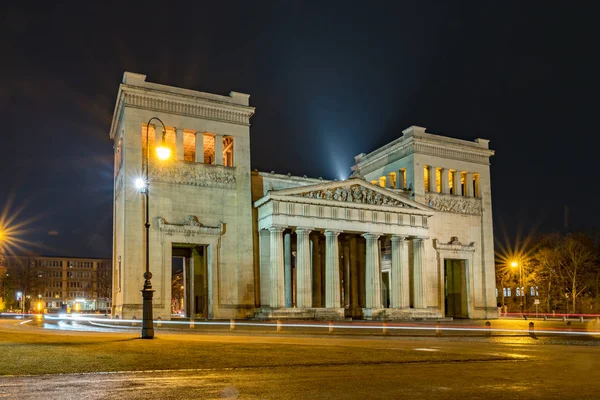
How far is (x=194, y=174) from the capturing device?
5550 centimetres

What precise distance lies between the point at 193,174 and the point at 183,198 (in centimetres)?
247

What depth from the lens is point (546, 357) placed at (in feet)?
68.2

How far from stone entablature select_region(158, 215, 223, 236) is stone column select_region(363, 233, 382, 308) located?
48.7ft

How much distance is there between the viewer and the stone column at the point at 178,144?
181ft

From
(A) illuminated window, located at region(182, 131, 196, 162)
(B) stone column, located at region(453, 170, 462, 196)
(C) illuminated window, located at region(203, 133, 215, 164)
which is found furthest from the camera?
(B) stone column, located at region(453, 170, 462, 196)

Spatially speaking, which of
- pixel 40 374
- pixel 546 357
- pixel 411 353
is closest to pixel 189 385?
pixel 40 374

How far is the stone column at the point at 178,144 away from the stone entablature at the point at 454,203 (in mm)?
28024

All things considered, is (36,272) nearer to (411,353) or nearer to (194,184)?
(194,184)

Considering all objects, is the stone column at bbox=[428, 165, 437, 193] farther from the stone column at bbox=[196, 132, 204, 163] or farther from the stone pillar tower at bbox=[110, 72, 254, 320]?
the stone column at bbox=[196, 132, 204, 163]

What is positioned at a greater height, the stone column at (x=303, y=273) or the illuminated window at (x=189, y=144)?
the illuminated window at (x=189, y=144)

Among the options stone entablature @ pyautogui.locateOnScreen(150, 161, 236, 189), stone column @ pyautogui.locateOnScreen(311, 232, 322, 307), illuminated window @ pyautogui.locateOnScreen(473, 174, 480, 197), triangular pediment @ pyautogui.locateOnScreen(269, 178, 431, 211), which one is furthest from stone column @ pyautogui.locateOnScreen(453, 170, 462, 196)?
stone entablature @ pyautogui.locateOnScreen(150, 161, 236, 189)

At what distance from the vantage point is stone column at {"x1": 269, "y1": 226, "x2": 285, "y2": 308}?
5369 centimetres

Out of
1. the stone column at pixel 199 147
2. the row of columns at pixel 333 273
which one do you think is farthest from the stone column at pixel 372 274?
the stone column at pixel 199 147

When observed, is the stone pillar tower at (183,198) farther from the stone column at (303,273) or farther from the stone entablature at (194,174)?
the stone column at (303,273)
